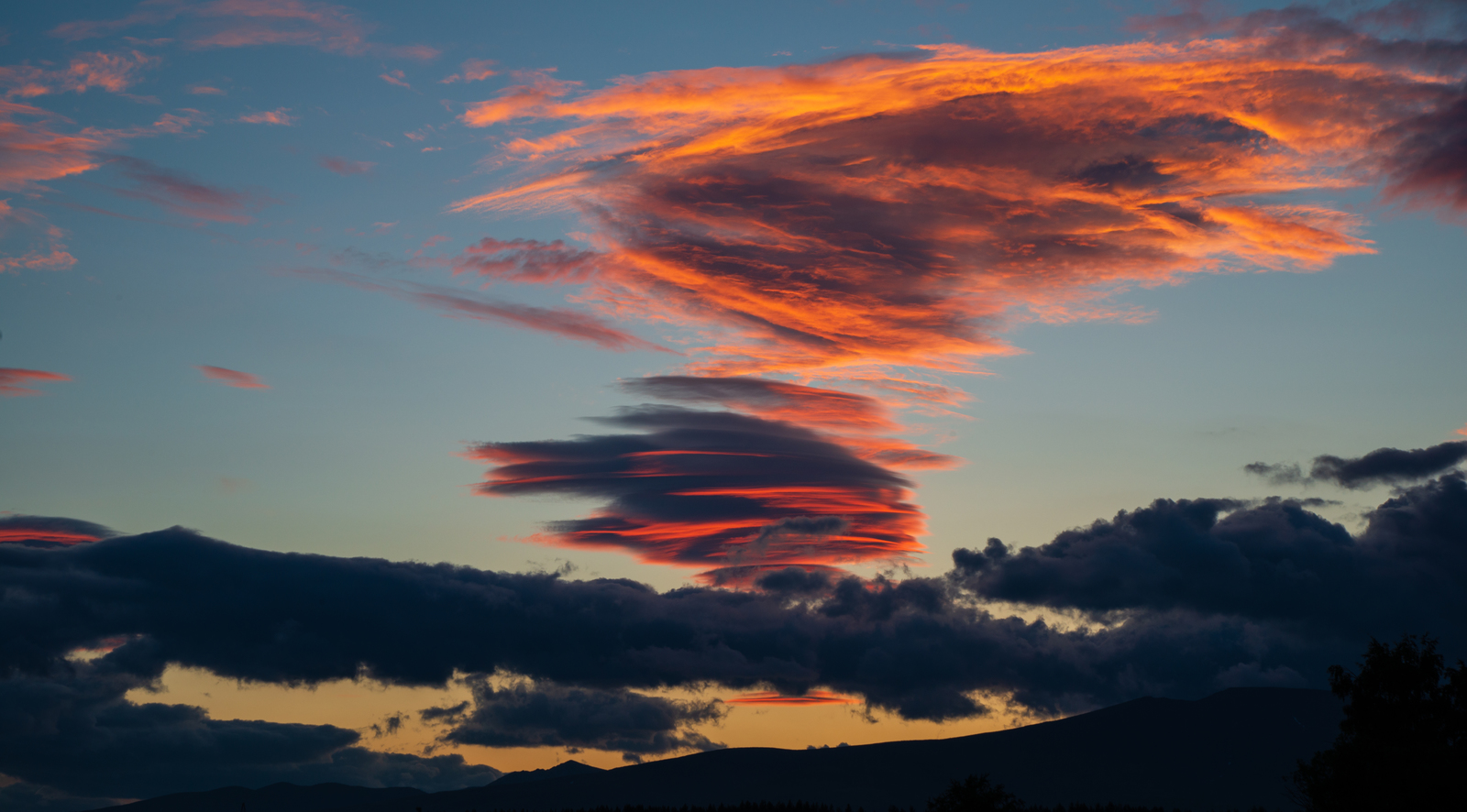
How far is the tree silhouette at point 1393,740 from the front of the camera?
300 ft

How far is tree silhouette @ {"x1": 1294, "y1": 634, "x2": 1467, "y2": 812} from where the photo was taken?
91.4m

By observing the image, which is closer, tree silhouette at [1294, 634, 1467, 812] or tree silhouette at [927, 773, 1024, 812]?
tree silhouette at [1294, 634, 1467, 812]

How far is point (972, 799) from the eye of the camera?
365ft

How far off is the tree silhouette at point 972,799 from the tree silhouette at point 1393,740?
29774 mm

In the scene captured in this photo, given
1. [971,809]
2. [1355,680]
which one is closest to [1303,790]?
[1355,680]

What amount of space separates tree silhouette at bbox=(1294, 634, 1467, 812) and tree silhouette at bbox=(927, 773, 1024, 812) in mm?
29774

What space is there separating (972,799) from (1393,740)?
137ft

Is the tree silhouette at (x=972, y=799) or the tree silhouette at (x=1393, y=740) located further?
the tree silhouette at (x=972, y=799)

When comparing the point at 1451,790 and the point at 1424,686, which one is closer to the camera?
the point at 1451,790

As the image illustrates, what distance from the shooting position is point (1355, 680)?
367ft

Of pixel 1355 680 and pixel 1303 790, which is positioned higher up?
pixel 1355 680

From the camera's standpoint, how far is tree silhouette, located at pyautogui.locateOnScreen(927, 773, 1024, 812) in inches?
4341

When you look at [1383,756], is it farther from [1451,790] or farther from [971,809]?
[971,809]

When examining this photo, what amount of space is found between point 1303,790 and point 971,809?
107ft
